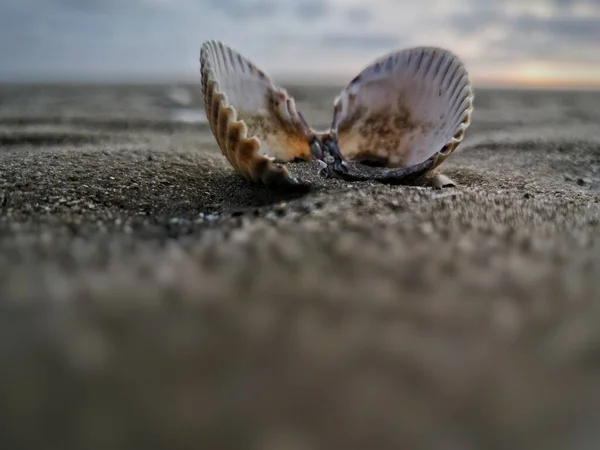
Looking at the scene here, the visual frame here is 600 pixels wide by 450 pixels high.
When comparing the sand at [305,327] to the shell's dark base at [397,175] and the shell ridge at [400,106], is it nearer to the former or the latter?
the shell's dark base at [397,175]

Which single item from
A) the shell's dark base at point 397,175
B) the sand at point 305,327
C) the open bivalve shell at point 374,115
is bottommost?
the sand at point 305,327

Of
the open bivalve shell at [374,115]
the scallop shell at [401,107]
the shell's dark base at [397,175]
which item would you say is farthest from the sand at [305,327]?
the scallop shell at [401,107]

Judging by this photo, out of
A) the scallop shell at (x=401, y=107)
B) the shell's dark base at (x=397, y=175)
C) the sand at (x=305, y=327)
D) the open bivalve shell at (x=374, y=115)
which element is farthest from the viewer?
the scallop shell at (x=401, y=107)

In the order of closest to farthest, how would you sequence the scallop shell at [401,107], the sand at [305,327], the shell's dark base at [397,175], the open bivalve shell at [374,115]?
the sand at [305,327] → the shell's dark base at [397,175] → the open bivalve shell at [374,115] → the scallop shell at [401,107]

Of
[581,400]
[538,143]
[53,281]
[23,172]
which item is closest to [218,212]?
[53,281]

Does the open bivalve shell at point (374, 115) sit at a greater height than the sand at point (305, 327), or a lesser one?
greater

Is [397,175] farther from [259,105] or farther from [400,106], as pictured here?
[259,105]

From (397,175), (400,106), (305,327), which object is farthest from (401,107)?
(305,327)

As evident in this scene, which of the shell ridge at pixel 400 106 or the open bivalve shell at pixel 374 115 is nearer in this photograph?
the open bivalve shell at pixel 374 115
